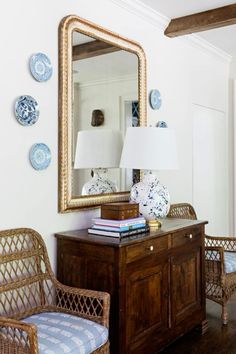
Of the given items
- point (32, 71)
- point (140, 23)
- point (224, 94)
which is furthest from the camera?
point (224, 94)

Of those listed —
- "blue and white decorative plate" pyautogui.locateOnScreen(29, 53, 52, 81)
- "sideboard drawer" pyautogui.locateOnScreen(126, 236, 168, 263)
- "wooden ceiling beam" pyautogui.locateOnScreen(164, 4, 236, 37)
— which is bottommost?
"sideboard drawer" pyautogui.locateOnScreen(126, 236, 168, 263)

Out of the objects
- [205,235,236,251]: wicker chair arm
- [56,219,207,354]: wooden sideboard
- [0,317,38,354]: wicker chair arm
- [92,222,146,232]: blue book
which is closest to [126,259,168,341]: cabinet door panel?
[56,219,207,354]: wooden sideboard

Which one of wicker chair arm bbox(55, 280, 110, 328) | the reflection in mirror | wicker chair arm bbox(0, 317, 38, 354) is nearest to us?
wicker chair arm bbox(0, 317, 38, 354)

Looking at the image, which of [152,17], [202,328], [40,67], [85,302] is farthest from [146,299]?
[152,17]

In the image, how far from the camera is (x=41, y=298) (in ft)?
7.66

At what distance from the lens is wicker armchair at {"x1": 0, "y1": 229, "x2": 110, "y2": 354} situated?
1.93m

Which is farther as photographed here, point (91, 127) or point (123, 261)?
point (91, 127)

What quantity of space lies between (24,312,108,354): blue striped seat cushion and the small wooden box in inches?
25.1

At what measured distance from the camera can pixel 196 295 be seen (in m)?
3.00

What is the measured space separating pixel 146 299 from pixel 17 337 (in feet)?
3.14

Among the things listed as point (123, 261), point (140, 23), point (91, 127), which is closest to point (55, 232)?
point (123, 261)

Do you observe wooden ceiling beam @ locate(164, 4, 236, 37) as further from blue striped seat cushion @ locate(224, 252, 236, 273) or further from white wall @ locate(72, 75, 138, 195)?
blue striped seat cushion @ locate(224, 252, 236, 273)

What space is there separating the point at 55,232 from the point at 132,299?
637mm

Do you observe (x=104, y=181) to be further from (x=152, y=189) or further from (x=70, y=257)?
(x=70, y=257)
